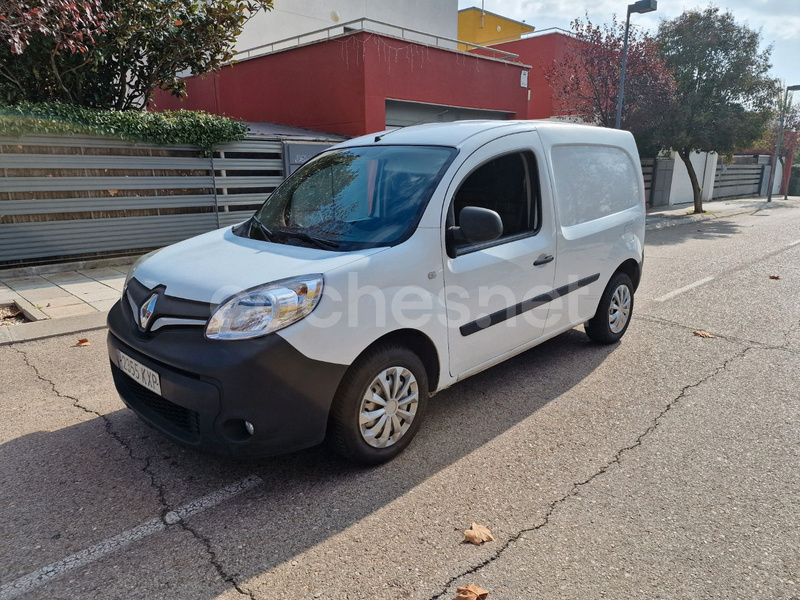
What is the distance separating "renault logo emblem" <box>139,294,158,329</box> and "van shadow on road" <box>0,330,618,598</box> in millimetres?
830

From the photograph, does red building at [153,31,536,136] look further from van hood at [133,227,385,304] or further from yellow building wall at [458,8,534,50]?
yellow building wall at [458,8,534,50]

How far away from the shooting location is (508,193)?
3.71 meters

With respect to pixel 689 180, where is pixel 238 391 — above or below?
below

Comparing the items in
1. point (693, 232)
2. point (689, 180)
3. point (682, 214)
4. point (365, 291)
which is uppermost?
point (689, 180)

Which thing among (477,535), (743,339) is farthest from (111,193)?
(743,339)

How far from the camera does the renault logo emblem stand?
2.82m

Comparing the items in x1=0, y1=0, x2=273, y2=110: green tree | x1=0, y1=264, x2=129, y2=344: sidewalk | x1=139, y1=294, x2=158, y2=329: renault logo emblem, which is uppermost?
x1=0, y1=0, x2=273, y2=110: green tree

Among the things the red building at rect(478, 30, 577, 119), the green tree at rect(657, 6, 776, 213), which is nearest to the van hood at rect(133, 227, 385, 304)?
the green tree at rect(657, 6, 776, 213)

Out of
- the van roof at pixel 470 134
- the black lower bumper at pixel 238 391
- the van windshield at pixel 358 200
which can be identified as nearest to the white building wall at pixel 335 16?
the van roof at pixel 470 134

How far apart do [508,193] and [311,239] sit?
1408mm

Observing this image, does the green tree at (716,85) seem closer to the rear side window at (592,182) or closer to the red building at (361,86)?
the red building at (361,86)

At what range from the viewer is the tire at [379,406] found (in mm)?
2775

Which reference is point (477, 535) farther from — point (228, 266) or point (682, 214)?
point (682, 214)

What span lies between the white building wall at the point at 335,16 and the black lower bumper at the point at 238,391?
15.9 meters
